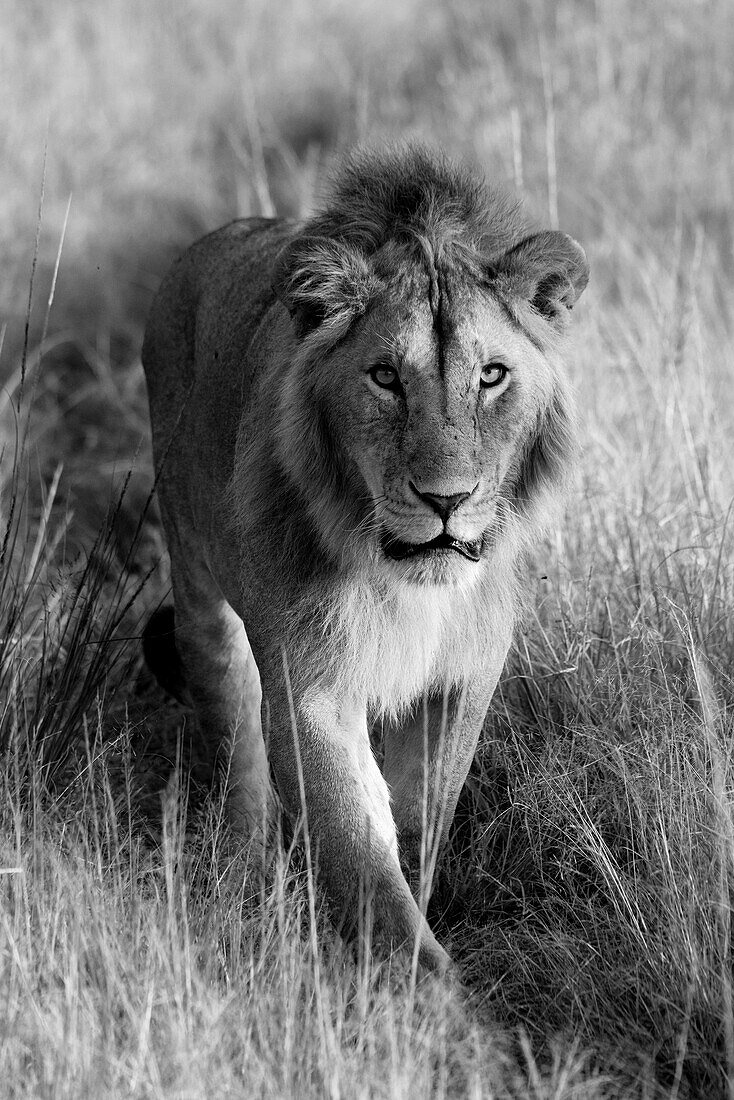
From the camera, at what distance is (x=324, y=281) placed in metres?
3.48

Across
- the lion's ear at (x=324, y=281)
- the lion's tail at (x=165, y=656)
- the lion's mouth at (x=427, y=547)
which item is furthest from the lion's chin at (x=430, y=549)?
the lion's tail at (x=165, y=656)

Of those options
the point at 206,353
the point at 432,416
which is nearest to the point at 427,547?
the point at 432,416

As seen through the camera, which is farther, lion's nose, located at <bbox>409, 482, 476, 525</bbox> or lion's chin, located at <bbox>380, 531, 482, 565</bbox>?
lion's chin, located at <bbox>380, 531, 482, 565</bbox>

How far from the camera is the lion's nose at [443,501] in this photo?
10.5ft

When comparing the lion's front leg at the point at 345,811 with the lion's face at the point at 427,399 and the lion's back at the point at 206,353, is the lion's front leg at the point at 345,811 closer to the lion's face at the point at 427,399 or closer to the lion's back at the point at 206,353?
the lion's face at the point at 427,399

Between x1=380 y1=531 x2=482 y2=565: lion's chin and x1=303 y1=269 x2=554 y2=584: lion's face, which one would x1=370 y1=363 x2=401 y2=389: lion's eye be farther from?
x1=380 y1=531 x2=482 y2=565: lion's chin

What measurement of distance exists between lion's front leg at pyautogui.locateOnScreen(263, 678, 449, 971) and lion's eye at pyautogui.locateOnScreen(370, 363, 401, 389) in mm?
794

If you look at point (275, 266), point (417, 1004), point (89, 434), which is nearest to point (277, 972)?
point (417, 1004)

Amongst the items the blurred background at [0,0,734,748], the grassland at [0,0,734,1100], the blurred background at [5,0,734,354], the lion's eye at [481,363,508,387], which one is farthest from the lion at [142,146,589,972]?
the blurred background at [5,0,734,354]

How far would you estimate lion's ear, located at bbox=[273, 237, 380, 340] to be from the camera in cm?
347

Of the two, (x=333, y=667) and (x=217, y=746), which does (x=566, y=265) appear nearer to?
(x=333, y=667)

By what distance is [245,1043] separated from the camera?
2.72 m

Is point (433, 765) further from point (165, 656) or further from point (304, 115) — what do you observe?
point (304, 115)

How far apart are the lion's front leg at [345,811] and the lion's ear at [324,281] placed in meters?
0.94
